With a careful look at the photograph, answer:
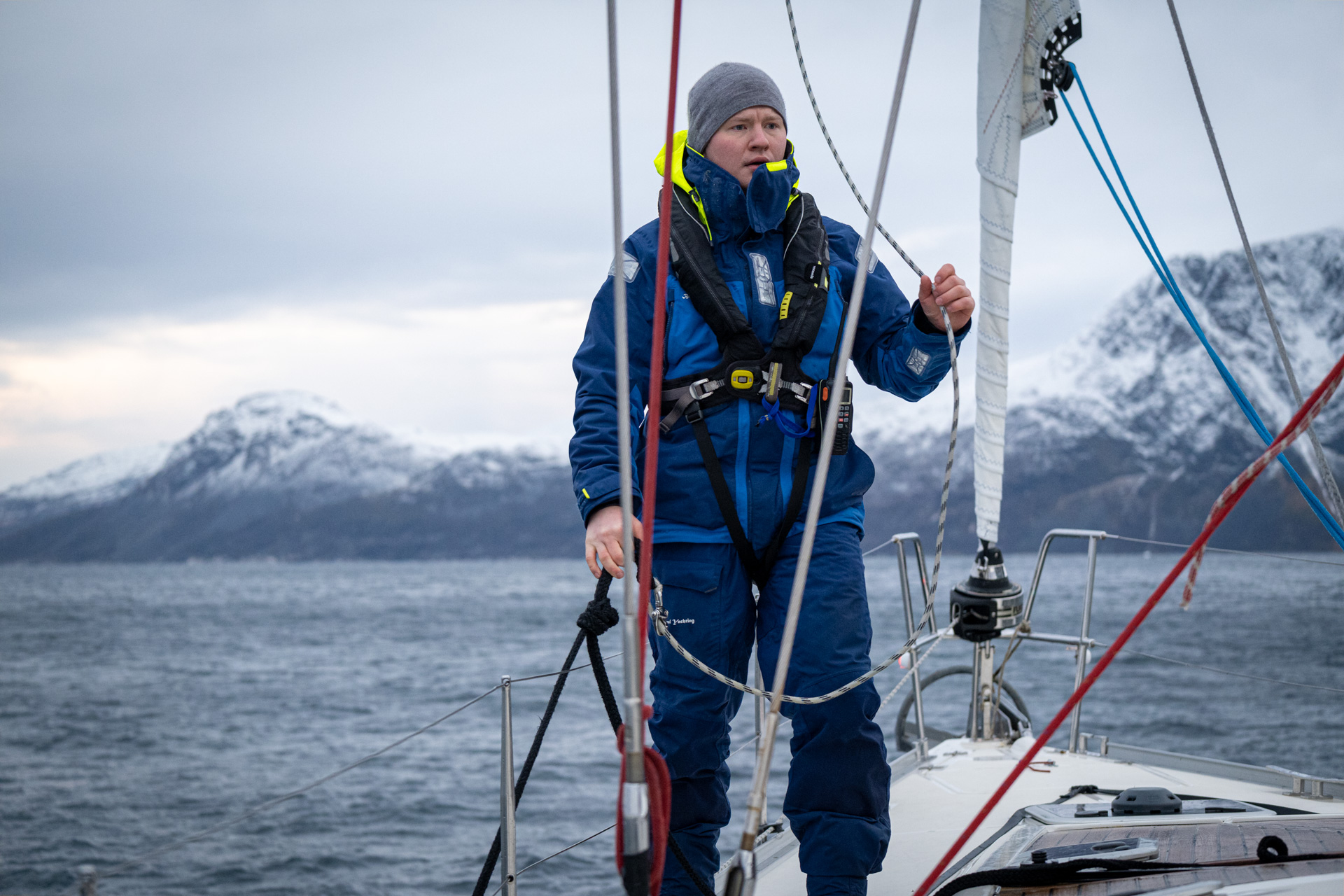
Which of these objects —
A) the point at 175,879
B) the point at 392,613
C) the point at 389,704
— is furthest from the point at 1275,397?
the point at 175,879

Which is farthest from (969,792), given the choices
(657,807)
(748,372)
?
(657,807)

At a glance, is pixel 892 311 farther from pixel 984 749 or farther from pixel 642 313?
pixel 984 749

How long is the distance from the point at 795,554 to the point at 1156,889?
0.82m

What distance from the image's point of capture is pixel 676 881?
6.57ft

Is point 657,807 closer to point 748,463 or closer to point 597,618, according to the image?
point 597,618

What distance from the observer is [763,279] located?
6.89ft

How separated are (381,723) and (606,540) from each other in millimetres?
22861

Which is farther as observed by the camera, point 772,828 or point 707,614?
point 772,828

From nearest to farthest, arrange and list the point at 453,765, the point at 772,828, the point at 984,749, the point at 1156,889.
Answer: the point at 1156,889 → the point at 772,828 → the point at 984,749 → the point at 453,765

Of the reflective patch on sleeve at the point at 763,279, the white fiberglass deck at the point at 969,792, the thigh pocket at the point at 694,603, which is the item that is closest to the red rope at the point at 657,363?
the thigh pocket at the point at 694,603

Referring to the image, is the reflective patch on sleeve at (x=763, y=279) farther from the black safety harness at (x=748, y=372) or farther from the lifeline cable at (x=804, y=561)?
the lifeline cable at (x=804, y=561)

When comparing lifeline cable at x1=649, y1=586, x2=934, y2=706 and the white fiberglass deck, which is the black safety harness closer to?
lifeline cable at x1=649, y1=586, x2=934, y2=706

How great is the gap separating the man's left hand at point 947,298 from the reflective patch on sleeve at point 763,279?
0.98ft

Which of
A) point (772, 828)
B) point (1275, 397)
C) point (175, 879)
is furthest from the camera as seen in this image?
point (1275, 397)
